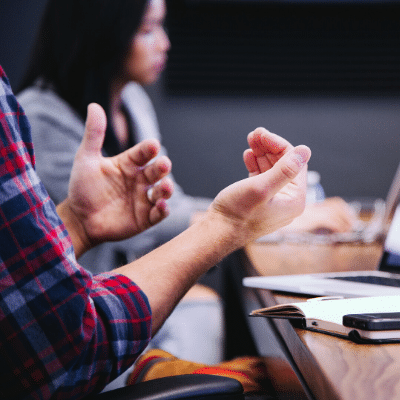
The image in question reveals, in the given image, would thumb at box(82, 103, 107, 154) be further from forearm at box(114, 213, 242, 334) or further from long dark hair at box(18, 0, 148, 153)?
long dark hair at box(18, 0, 148, 153)

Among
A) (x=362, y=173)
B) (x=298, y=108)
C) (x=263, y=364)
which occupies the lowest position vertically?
(x=362, y=173)

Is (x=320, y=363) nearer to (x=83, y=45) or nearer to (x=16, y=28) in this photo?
(x=83, y=45)

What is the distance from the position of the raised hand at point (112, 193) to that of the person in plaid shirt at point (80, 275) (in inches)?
8.7

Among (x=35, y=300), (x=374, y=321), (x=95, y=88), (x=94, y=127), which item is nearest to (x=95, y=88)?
(x=95, y=88)

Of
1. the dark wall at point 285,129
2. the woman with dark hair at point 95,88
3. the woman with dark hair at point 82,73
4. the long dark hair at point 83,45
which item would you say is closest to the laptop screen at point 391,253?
the woman with dark hair at point 95,88

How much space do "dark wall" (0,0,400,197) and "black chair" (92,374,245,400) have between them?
2.29 m

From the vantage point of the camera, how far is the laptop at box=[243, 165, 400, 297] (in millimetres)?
764

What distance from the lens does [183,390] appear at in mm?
564

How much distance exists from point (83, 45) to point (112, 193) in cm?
67

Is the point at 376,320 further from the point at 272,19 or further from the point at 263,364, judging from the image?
the point at 272,19

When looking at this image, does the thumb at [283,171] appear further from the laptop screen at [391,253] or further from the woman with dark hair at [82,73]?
the woman with dark hair at [82,73]

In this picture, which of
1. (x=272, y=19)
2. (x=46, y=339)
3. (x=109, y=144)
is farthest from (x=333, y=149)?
(x=46, y=339)

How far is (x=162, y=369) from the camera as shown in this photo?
734mm

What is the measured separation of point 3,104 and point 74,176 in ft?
1.32
